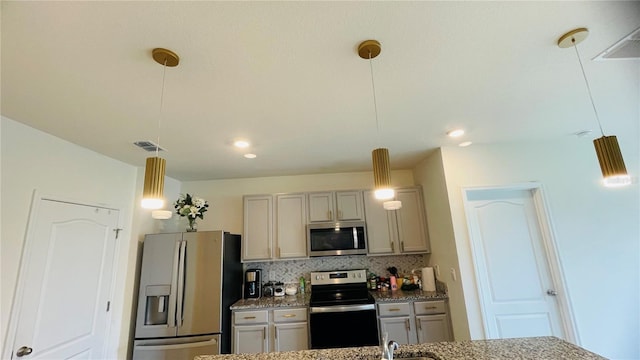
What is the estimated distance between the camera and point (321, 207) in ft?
11.8

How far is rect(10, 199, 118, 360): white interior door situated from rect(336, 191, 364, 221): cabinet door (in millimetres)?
2586

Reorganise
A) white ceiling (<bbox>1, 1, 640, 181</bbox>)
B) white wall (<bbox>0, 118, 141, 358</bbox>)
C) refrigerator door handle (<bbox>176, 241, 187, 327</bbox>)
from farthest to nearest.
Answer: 1. refrigerator door handle (<bbox>176, 241, 187, 327</bbox>)
2. white wall (<bbox>0, 118, 141, 358</bbox>)
3. white ceiling (<bbox>1, 1, 640, 181</bbox>)

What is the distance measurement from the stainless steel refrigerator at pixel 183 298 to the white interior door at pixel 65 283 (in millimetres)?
341

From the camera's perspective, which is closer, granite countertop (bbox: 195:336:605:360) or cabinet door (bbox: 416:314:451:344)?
granite countertop (bbox: 195:336:605:360)

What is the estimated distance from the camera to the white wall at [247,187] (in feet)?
12.8

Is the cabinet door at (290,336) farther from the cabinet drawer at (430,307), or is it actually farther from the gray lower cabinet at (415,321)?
the cabinet drawer at (430,307)

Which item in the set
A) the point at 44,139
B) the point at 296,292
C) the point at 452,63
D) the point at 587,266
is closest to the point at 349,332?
the point at 296,292

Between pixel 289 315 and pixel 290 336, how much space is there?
22 cm

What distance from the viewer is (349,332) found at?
2.86 m

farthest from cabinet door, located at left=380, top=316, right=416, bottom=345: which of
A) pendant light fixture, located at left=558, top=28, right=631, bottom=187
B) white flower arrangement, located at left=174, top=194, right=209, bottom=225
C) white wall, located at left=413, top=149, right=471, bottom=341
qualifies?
white flower arrangement, located at left=174, top=194, right=209, bottom=225

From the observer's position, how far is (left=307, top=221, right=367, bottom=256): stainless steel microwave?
11.1 ft

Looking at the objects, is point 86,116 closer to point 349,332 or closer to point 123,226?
point 123,226

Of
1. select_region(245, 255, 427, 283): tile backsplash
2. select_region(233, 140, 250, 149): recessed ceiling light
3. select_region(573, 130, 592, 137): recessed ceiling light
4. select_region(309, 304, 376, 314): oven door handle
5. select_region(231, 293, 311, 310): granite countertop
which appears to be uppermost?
select_region(233, 140, 250, 149): recessed ceiling light

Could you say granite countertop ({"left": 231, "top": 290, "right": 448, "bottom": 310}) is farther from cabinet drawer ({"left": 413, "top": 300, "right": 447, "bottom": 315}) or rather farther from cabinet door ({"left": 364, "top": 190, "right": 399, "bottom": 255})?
cabinet door ({"left": 364, "top": 190, "right": 399, "bottom": 255})
